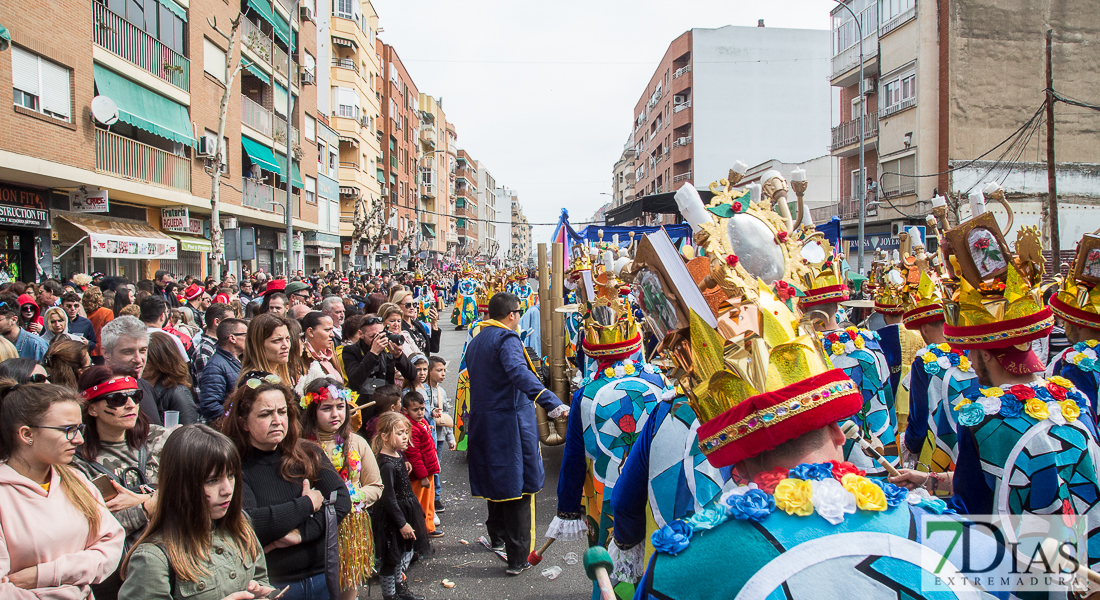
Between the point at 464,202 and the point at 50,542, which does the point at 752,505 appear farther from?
the point at 464,202

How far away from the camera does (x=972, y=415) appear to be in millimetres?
2607

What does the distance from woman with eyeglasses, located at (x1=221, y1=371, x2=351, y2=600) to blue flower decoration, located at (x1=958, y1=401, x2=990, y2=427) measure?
2852 millimetres

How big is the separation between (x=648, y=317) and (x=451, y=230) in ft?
268

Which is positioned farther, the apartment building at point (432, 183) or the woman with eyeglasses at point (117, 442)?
the apartment building at point (432, 183)

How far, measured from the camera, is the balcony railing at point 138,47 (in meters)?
16.1

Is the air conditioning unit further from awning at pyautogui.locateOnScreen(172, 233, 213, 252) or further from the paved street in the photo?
the paved street

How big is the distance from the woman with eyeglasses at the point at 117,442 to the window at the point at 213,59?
20787 mm

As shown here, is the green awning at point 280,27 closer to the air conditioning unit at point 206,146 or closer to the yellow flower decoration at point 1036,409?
the air conditioning unit at point 206,146

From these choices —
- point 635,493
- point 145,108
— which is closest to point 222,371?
point 635,493

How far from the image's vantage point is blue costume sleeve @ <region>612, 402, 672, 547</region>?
2496mm

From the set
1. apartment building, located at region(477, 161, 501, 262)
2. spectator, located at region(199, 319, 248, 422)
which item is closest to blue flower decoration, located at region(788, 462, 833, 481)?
spectator, located at region(199, 319, 248, 422)

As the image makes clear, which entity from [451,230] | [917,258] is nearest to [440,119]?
[451,230]

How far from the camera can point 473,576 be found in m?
5.09

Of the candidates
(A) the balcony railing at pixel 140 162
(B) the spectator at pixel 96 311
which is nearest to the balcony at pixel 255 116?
(A) the balcony railing at pixel 140 162
